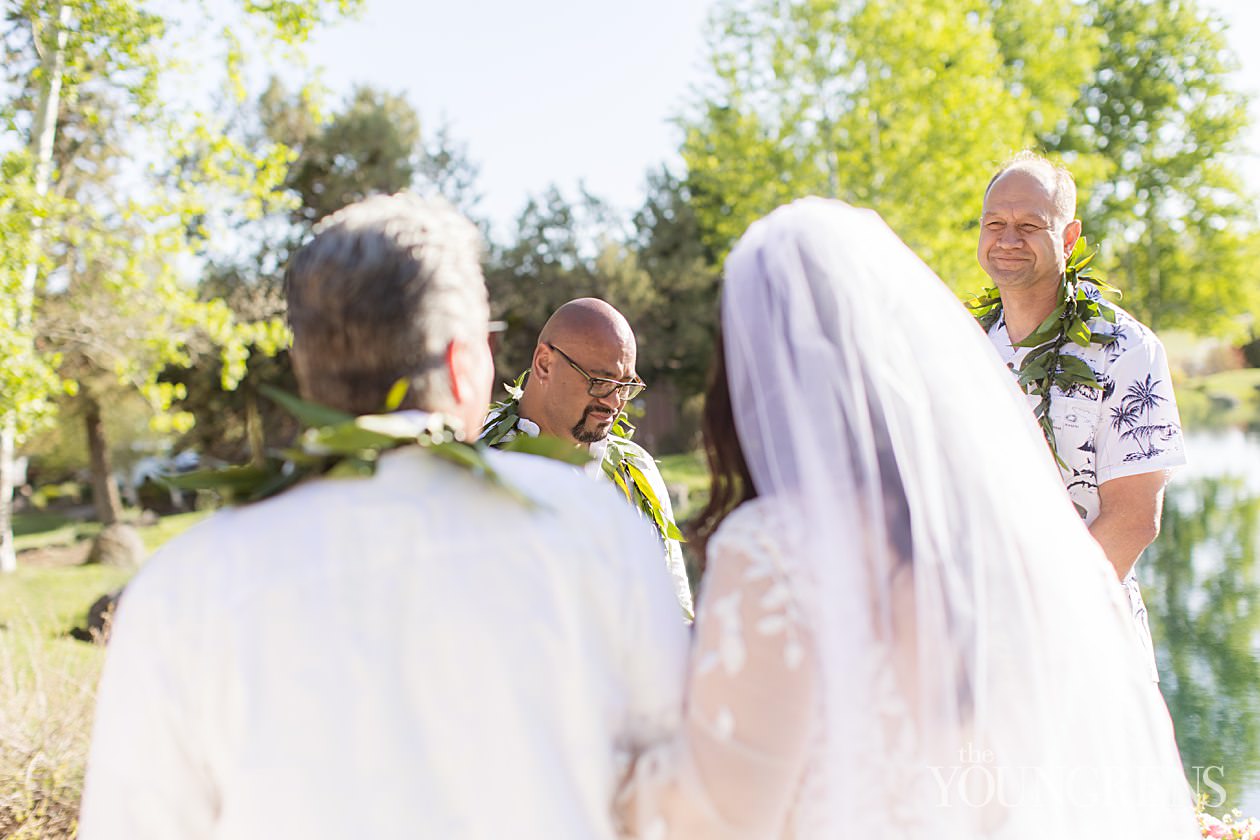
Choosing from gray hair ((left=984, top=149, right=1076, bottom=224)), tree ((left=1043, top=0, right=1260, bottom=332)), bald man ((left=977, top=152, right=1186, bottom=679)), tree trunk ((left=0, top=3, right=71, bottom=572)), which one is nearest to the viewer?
bald man ((left=977, top=152, right=1186, bottom=679))

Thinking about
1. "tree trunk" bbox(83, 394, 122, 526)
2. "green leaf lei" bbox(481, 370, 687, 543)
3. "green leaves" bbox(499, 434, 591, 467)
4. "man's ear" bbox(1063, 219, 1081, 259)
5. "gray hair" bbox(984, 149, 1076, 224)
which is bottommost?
"tree trunk" bbox(83, 394, 122, 526)

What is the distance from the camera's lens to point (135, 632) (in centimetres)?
160

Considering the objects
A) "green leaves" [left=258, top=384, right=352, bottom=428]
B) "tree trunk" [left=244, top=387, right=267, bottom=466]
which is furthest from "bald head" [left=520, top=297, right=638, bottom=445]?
"tree trunk" [left=244, top=387, right=267, bottom=466]

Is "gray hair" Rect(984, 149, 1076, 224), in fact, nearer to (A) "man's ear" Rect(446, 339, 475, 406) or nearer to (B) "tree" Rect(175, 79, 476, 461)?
(A) "man's ear" Rect(446, 339, 475, 406)

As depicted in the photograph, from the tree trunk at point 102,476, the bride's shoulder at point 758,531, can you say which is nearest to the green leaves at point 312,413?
the bride's shoulder at point 758,531

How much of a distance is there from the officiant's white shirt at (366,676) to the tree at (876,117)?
1742 cm

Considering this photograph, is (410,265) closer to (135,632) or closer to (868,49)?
(135,632)

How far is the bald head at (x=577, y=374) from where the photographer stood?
3.75 meters

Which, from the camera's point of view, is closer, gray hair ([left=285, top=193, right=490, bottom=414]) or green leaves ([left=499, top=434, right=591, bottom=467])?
gray hair ([left=285, top=193, right=490, bottom=414])

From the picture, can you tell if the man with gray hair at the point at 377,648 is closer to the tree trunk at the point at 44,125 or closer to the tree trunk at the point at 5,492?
the tree trunk at the point at 44,125

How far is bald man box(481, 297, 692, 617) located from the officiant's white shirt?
2049 mm

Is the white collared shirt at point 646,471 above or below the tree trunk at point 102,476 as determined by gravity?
above

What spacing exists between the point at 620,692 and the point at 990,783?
669 millimetres

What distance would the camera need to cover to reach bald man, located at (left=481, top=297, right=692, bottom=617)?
12.2ft
